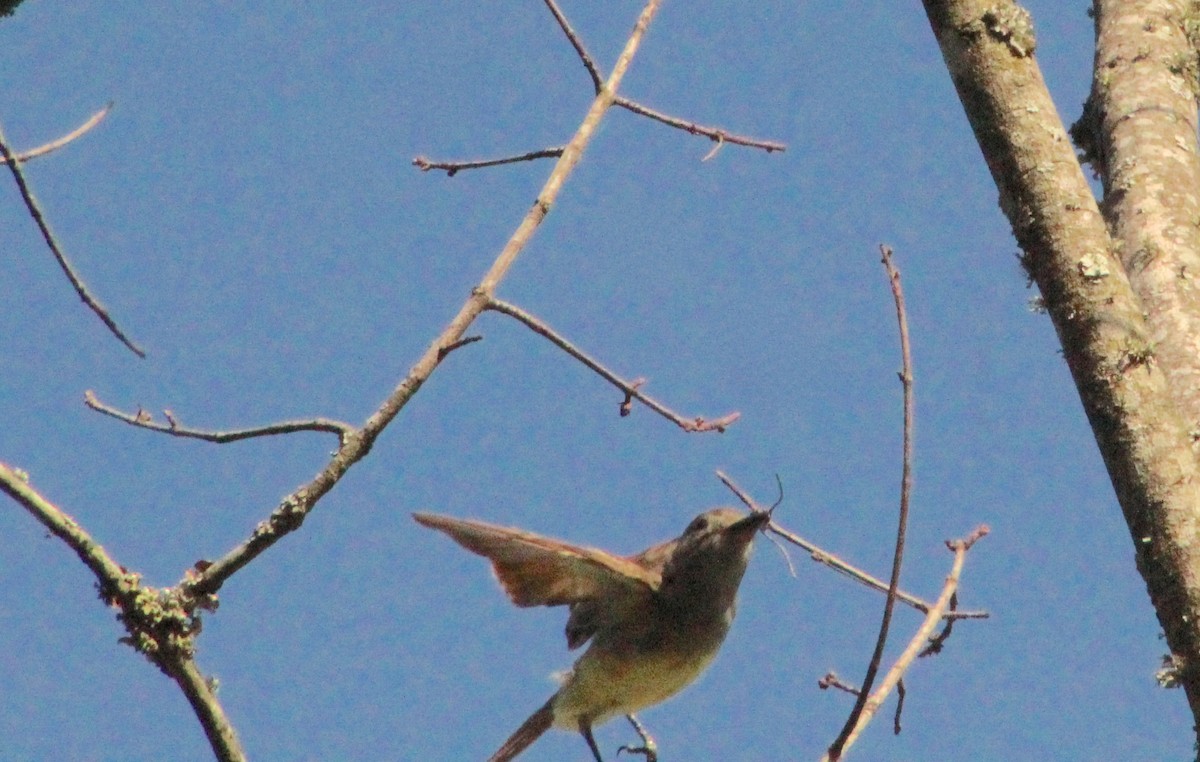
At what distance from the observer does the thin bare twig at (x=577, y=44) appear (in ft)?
12.4

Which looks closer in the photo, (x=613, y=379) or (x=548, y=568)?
(x=613, y=379)

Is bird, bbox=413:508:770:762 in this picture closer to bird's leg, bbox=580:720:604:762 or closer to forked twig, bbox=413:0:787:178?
bird's leg, bbox=580:720:604:762

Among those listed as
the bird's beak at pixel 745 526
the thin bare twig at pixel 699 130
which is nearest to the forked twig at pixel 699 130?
the thin bare twig at pixel 699 130

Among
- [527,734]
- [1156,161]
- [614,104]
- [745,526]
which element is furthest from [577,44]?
[527,734]

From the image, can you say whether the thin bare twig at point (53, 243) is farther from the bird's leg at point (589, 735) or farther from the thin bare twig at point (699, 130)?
the bird's leg at point (589, 735)

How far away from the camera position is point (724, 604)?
21.4 feet

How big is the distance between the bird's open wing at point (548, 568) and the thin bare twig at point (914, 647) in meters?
1.77

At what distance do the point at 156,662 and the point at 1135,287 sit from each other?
3018 mm

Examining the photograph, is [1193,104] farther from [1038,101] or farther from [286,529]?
[286,529]

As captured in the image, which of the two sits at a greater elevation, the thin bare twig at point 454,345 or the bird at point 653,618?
the bird at point 653,618

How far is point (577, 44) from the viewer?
3.88m

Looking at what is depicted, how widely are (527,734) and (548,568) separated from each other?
1482mm

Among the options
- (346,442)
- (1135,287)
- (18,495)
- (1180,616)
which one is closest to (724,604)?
(1135,287)

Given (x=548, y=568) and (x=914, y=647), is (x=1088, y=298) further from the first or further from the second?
(x=548, y=568)
